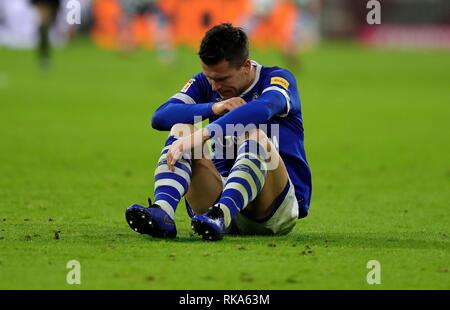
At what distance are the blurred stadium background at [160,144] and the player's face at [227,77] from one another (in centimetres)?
89

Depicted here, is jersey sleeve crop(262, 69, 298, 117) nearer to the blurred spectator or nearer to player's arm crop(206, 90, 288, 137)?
player's arm crop(206, 90, 288, 137)

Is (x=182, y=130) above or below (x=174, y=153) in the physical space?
above

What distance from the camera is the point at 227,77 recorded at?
5898 mm

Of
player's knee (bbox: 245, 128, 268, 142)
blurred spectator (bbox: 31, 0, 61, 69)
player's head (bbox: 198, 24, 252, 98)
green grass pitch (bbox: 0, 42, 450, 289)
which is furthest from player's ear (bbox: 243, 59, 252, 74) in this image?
blurred spectator (bbox: 31, 0, 61, 69)

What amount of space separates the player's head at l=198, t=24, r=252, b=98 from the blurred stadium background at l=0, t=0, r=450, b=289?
3.14 ft

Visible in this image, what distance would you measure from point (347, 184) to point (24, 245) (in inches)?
165

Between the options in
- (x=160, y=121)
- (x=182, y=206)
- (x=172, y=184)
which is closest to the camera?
(x=172, y=184)

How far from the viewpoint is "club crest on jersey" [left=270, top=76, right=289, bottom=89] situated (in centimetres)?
602

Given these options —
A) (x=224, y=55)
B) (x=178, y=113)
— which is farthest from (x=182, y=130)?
(x=224, y=55)

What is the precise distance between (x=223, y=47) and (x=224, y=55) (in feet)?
0.16

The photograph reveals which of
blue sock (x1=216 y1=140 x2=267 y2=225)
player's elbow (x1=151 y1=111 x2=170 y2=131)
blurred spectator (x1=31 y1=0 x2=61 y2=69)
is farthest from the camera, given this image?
blurred spectator (x1=31 y1=0 x2=61 y2=69)

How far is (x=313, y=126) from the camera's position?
14.5m

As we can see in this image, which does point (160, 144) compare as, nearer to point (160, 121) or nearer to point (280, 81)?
point (160, 121)

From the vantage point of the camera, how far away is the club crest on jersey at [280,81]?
19.8 ft
